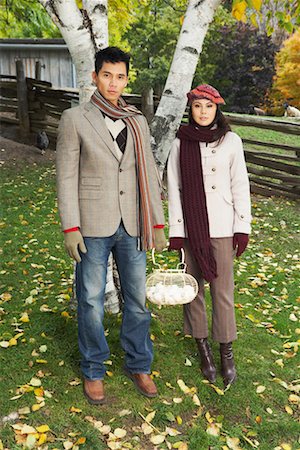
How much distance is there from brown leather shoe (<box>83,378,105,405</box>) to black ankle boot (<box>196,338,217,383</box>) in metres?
0.74

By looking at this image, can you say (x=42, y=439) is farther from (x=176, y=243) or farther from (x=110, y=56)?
(x=110, y=56)

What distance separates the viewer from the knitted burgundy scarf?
3275 millimetres

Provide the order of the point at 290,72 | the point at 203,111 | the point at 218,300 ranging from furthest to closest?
the point at 290,72 < the point at 218,300 < the point at 203,111

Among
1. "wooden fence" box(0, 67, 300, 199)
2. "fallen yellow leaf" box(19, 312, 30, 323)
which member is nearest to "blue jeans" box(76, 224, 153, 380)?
"fallen yellow leaf" box(19, 312, 30, 323)

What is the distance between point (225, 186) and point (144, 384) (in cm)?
135

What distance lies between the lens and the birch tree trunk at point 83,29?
136 inches

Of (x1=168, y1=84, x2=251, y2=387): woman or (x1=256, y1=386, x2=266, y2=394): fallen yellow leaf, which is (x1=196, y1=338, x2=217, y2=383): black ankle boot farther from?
(x1=168, y1=84, x2=251, y2=387): woman

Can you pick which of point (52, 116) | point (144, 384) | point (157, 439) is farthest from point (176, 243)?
point (52, 116)

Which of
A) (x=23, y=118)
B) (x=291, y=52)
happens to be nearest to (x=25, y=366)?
(x=23, y=118)

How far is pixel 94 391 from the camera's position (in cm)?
327

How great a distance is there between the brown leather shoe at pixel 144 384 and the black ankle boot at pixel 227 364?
519 mm

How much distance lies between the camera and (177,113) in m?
3.86

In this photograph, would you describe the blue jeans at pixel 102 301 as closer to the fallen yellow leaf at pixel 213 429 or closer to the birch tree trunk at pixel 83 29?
the fallen yellow leaf at pixel 213 429

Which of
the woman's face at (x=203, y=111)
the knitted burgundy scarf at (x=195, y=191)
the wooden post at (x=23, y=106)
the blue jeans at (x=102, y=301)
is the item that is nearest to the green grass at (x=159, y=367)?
the blue jeans at (x=102, y=301)
